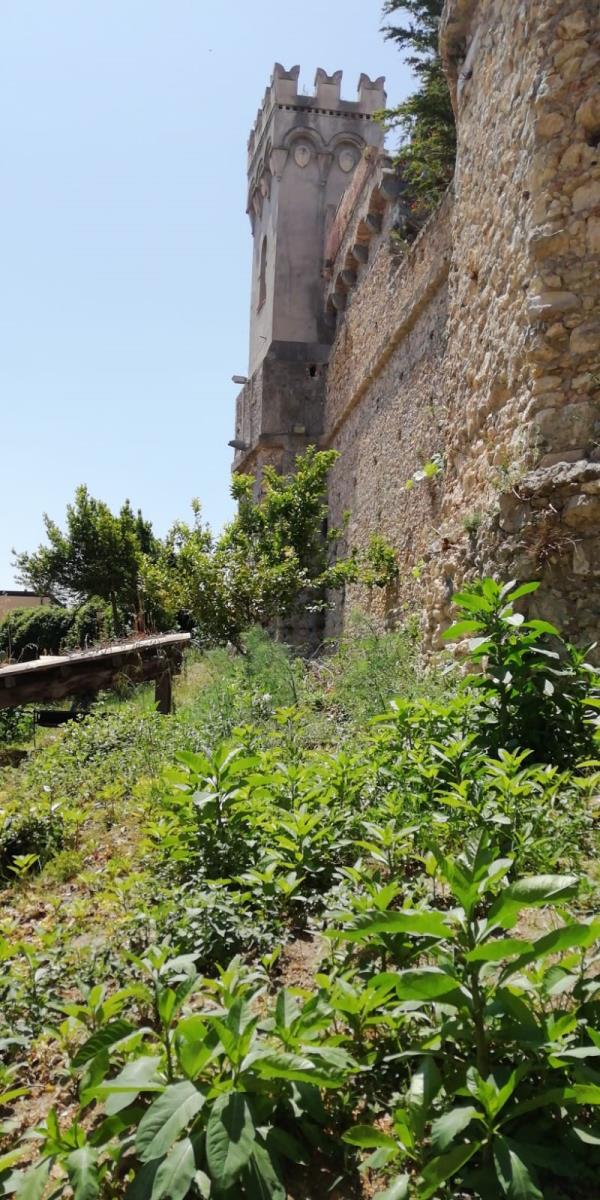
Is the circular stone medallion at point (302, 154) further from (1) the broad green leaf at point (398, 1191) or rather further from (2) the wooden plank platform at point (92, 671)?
(1) the broad green leaf at point (398, 1191)

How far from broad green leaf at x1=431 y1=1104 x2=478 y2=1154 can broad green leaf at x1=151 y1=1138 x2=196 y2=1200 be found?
48 centimetres

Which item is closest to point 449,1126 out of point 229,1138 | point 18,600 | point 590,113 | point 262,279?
point 229,1138

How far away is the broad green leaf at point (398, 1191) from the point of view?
1.54m

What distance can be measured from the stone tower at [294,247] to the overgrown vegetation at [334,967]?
12.5 metres

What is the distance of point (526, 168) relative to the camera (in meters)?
4.87

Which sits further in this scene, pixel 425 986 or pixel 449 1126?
pixel 425 986

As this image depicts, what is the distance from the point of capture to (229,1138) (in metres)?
1.60

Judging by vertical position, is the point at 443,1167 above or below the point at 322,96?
below

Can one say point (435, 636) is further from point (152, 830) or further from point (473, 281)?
point (152, 830)

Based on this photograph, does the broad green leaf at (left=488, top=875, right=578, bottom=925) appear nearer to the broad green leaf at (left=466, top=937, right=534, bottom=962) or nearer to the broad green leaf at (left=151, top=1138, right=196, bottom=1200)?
the broad green leaf at (left=466, top=937, right=534, bottom=962)

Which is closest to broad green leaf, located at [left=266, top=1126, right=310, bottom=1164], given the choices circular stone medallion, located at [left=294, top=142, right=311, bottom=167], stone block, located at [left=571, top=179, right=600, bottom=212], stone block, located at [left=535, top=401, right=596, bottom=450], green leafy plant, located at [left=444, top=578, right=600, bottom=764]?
green leafy plant, located at [left=444, top=578, right=600, bottom=764]

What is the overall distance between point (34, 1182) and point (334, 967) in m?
0.92

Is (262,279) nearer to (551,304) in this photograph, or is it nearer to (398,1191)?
(551,304)

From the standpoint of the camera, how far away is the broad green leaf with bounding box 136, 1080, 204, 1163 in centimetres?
160
